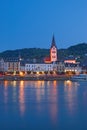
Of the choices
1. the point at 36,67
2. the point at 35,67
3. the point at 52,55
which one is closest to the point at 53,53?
the point at 52,55

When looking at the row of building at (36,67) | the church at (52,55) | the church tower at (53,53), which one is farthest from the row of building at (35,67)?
Result: the church tower at (53,53)

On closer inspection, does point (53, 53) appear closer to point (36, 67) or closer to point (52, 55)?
point (52, 55)

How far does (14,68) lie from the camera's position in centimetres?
7219

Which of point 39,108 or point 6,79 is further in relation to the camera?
point 6,79

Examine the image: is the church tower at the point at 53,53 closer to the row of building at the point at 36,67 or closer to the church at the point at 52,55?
the church at the point at 52,55

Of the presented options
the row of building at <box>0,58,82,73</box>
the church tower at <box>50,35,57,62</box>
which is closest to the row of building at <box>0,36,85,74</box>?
the row of building at <box>0,58,82,73</box>

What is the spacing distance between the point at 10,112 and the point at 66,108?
2720 millimetres

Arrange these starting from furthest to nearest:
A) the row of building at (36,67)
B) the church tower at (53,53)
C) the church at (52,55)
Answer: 1. the church tower at (53,53)
2. the church at (52,55)
3. the row of building at (36,67)

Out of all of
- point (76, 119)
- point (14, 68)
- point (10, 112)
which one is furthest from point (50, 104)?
point (14, 68)

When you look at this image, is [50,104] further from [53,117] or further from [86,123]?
[86,123]

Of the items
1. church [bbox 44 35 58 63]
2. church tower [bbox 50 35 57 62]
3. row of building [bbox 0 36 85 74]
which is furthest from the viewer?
church tower [bbox 50 35 57 62]

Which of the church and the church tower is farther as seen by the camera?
the church tower

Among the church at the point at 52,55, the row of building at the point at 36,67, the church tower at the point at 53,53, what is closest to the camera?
the row of building at the point at 36,67

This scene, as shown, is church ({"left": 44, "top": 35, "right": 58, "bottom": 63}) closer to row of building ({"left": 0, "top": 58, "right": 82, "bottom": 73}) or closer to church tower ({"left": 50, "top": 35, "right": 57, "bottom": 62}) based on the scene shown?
church tower ({"left": 50, "top": 35, "right": 57, "bottom": 62})
